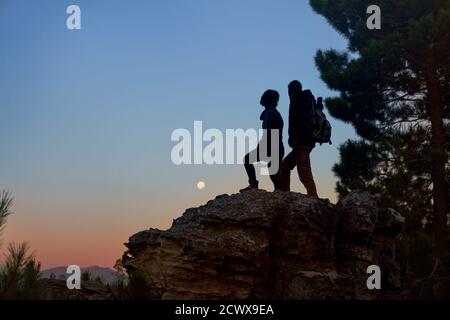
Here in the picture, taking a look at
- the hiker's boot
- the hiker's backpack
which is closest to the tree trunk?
the hiker's backpack

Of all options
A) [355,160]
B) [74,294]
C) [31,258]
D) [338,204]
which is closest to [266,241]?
[338,204]

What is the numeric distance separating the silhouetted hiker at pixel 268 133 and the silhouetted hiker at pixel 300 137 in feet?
0.89

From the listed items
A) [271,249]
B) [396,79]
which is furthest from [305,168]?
[396,79]

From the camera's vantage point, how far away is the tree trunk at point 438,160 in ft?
53.1

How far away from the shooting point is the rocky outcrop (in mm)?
8008

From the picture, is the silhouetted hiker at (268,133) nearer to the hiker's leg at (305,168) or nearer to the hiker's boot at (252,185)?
the hiker's boot at (252,185)

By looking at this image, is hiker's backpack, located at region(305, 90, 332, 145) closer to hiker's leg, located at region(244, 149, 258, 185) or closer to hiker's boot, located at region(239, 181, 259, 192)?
hiker's leg, located at region(244, 149, 258, 185)

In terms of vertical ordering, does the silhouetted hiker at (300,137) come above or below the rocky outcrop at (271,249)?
above

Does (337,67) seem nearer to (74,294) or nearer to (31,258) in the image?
(74,294)

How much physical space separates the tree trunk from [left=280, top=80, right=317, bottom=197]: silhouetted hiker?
689cm

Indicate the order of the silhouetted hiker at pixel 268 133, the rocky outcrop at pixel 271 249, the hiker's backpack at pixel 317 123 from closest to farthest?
the rocky outcrop at pixel 271 249 < the silhouetted hiker at pixel 268 133 < the hiker's backpack at pixel 317 123

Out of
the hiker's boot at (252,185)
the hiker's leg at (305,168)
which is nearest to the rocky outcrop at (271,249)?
the hiker's boot at (252,185)

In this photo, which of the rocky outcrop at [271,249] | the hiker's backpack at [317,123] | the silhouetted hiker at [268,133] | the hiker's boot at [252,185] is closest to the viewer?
the rocky outcrop at [271,249]
